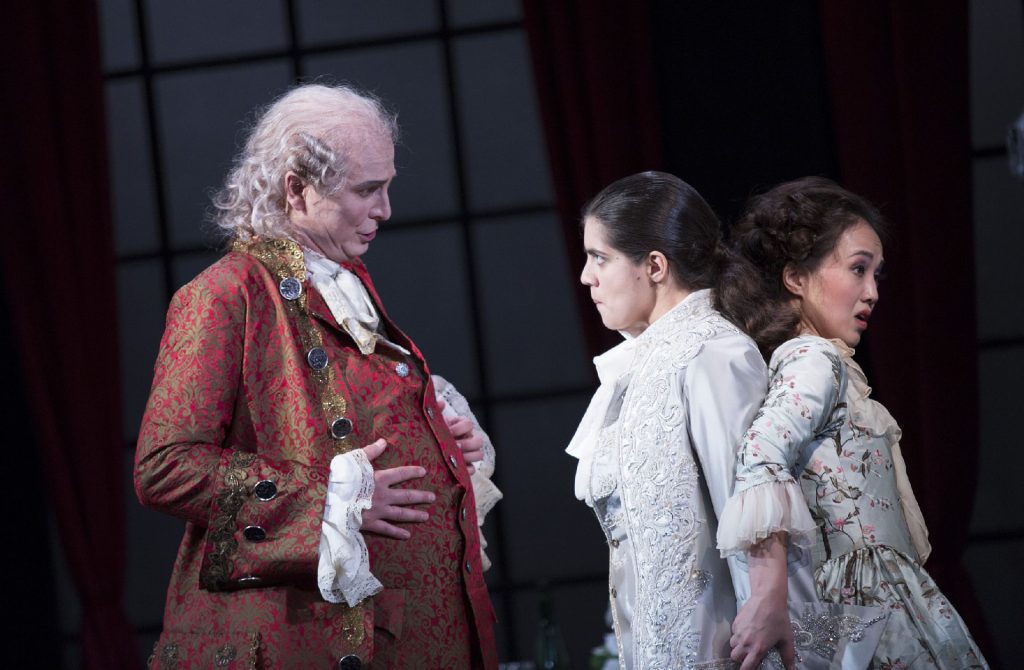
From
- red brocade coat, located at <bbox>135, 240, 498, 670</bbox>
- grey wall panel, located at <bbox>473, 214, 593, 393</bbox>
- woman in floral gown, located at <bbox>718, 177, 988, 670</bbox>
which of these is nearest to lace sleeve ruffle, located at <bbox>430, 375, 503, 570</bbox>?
red brocade coat, located at <bbox>135, 240, 498, 670</bbox>

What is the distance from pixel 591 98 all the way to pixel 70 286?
188 centimetres

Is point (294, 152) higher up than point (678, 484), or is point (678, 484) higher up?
point (294, 152)

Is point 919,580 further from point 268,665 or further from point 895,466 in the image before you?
point 268,665

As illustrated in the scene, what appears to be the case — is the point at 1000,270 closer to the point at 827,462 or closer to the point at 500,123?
the point at 500,123

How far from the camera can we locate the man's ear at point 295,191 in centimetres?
199

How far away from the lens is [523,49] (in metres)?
4.01

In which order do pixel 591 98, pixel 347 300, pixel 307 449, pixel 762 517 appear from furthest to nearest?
pixel 591 98 → pixel 347 300 → pixel 307 449 → pixel 762 517

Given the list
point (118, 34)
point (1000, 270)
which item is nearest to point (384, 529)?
point (1000, 270)

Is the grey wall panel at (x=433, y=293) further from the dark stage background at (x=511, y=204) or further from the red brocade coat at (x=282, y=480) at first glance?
the red brocade coat at (x=282, y=480)

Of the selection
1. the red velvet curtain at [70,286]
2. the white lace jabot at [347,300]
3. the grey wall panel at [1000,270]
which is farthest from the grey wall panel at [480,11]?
the white lace jabot at [347,300]

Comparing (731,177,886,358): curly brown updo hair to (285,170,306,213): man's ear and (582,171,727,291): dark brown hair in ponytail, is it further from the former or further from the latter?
(285,170,306,213): man's ear

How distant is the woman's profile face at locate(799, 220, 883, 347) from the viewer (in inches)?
84.7

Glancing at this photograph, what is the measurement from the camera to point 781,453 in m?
1.74

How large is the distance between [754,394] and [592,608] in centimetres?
230
